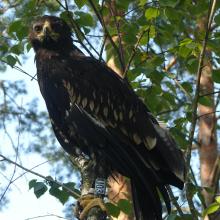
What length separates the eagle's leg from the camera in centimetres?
511

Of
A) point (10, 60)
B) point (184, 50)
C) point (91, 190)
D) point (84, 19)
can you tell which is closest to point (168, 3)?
point (184, 50)

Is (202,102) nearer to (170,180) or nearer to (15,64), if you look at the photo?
(170,180)

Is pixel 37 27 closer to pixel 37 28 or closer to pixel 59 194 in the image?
pixel 37 28

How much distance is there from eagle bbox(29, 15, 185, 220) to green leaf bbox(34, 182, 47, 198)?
438 mm

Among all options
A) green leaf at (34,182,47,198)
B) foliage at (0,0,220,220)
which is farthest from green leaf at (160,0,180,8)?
green leaf at (34,182,47,198)

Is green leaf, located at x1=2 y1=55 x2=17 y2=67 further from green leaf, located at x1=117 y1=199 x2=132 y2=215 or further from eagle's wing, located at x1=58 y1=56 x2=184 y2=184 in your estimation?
green leaf, located at x1=117 y1=199 x2=132 y2=215

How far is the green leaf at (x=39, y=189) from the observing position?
18.1ft

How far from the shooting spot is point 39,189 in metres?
5.53

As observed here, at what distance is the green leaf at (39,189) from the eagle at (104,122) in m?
0.44

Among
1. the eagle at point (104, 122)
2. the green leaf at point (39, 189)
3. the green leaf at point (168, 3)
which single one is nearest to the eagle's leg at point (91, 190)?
the eagle at point (104, 122)

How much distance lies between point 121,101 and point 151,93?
91 cm

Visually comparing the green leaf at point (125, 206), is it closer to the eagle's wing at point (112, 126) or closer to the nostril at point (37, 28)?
the eagle's wing at point (112, 126)

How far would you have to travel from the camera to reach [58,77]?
5602mm

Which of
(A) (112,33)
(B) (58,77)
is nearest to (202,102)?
(A) (112,33)
